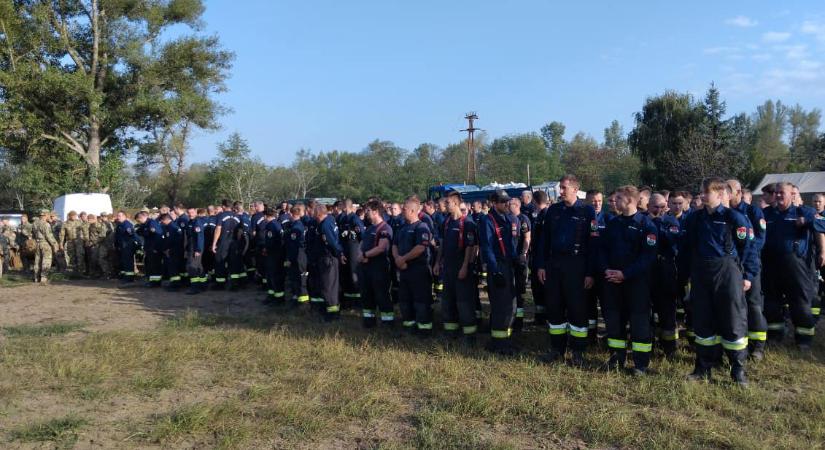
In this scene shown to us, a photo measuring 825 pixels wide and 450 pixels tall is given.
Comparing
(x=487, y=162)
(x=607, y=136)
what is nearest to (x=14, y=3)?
(x=487, y=162)

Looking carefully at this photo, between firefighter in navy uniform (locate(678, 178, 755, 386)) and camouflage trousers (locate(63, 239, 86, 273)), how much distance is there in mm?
15718

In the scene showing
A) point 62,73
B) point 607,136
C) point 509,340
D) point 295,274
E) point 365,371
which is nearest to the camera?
point 365,371

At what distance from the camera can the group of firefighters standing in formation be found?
5.55 metres

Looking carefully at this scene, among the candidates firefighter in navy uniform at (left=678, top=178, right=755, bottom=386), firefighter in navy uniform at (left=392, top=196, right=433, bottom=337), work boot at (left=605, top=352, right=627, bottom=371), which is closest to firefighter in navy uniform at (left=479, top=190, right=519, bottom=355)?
firefighter in navy uniform at (left=392, top=196, right=433, bottom=337)

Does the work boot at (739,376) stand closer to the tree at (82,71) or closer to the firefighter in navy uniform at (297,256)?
the firefighter in navy uniform at (297,256)

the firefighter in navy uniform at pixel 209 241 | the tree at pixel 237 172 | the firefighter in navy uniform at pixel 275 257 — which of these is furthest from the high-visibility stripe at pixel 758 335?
the tree at pixel 237 172

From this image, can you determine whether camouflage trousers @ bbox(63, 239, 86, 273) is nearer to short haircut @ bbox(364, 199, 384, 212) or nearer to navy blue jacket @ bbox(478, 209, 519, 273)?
short haircut @ bbox(364, 199, 384, 212)

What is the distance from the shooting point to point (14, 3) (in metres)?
26.5

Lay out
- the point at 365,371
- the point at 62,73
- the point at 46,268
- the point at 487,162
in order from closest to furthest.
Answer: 1. the point at 365,371
2. the point at 46,268
3. the point at 62,73
4. the point at 487,162

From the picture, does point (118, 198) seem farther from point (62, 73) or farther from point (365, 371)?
point (365, 371)

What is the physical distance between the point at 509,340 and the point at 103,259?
42.0 ft

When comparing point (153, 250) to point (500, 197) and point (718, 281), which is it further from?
point (718, 281)

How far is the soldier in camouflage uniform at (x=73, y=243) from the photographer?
15.6 m

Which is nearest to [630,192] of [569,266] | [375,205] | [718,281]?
[569,266]
